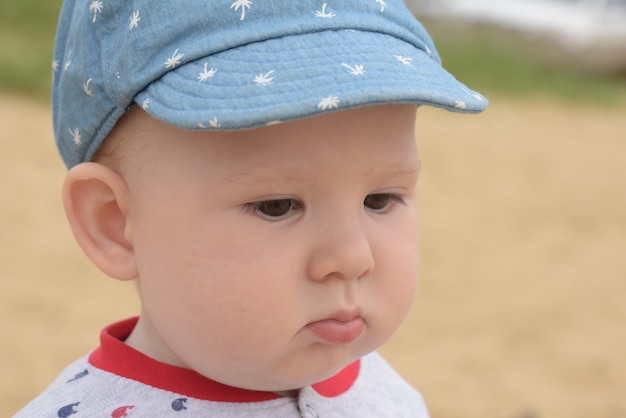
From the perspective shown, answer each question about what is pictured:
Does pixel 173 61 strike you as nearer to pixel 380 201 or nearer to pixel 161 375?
pixel 380 201

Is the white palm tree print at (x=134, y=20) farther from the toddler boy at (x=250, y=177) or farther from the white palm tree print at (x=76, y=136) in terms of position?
the white palm tree print at (x=76, y=136)

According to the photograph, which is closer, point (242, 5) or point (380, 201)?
point (242, 5)

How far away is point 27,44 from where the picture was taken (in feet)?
31.9

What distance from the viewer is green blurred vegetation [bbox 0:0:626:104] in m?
8.34

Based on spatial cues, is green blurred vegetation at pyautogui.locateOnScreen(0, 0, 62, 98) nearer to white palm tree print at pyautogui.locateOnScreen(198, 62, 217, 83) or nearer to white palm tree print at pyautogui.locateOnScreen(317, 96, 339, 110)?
white palm tree print at pyautogui.locateOnScreen(198, 62, 217, 83)

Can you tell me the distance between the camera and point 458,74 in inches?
428

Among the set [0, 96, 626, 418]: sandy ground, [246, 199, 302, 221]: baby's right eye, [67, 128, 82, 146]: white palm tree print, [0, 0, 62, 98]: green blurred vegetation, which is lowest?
[246, 199, 302, 221]: baby's right eye

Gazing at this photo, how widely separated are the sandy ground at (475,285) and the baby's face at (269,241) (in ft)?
6.86

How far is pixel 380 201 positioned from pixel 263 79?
1.10 ft

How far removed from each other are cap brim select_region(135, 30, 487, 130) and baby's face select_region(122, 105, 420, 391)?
0.24 ft

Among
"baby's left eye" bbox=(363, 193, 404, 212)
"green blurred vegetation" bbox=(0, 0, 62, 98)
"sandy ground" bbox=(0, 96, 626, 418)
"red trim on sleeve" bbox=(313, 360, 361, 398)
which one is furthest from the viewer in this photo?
"green blurred vegetation" bbox=(0, 0, 62, 98)

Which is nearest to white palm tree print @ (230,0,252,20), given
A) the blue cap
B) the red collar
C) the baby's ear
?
the blue cap

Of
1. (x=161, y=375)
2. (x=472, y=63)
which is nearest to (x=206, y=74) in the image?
(x=161, y=375)

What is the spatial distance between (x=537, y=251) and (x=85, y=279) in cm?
292
